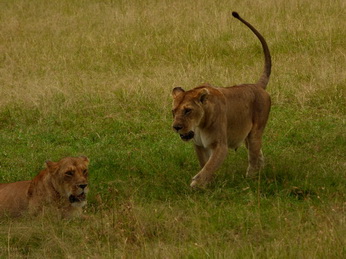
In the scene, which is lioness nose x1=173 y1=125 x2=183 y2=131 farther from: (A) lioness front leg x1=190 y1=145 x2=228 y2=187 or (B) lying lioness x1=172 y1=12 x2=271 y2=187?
(A) lioness front leg x1=190 y1=145 x2=228 y2=187

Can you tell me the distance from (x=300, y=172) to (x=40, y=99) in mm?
4302

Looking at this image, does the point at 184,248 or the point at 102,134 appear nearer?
the point at 184,248

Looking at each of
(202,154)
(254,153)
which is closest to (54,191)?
(202,154)

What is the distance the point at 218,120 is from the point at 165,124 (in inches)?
95.7

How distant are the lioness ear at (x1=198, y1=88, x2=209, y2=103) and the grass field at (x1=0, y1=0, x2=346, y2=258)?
71 cm

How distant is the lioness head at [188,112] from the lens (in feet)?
20.4

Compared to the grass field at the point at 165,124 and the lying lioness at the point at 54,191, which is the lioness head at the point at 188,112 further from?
the lying lioness at the point at 54,191

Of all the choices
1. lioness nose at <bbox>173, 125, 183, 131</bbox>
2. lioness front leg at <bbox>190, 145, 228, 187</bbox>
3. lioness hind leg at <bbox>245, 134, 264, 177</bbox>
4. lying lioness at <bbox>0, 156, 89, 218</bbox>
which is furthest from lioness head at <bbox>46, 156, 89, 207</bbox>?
lioness hind leg at <bbox>245, 134, 264, 177</bbox>

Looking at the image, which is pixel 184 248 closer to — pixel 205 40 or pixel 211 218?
pixel 211 218

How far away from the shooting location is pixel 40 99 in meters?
9.88

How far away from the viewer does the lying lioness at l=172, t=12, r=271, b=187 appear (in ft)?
20.6

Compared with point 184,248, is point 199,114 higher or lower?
higher

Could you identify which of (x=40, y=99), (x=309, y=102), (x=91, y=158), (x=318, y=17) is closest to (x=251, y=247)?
(x=91, y=158)

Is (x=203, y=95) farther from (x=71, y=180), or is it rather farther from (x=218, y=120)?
(x=71, y=180)
